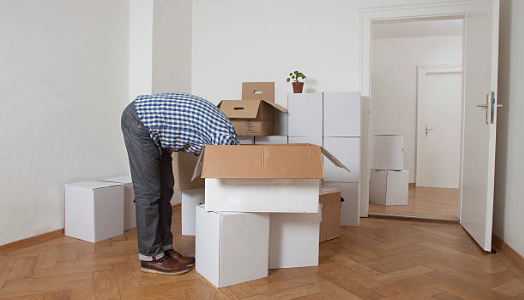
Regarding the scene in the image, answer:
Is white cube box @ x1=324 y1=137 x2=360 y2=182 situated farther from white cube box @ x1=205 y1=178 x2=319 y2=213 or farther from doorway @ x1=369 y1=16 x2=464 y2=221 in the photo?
doorway @ x1=369 y1=16 x2=464 y2=221

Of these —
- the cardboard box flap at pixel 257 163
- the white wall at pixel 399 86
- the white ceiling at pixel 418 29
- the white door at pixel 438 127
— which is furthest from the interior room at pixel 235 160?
the white ceiling at pixel 418 29

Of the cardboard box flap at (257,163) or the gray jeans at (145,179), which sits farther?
the gray jeans at (145,179)

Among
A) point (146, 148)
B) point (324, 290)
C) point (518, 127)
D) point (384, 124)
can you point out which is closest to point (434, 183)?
point (384, 124)

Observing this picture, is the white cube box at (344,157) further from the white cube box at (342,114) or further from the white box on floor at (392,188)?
the white box on floor at (392,188)

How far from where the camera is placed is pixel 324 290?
1.69 metres

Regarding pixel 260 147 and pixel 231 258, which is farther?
pixel 231 258

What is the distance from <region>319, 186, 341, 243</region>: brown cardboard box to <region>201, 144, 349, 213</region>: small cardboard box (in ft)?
2.70

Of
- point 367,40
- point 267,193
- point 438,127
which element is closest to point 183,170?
point 267,193

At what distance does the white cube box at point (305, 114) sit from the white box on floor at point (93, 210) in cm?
153

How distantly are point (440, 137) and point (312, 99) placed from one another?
3.31 m

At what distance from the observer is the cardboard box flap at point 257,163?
155cm

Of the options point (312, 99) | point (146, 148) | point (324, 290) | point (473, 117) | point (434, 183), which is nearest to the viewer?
point (324, 290)

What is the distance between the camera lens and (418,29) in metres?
5.01

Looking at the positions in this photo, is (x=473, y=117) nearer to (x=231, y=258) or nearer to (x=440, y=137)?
(x=231, y=258)
